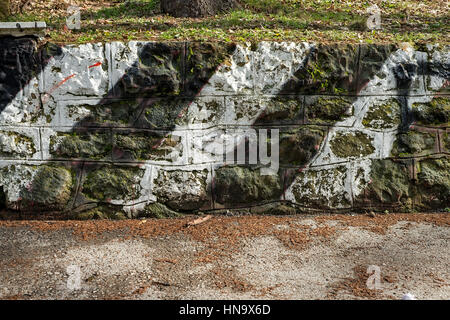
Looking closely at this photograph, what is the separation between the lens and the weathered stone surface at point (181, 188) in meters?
3.49

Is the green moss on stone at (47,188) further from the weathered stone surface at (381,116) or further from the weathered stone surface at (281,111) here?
the weathered stone surface at (381,116)

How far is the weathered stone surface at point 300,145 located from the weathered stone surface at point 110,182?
1196mm

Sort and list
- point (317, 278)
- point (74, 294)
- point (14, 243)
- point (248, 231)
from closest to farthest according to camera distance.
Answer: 1. point (74, 294)
2. point (317, 278)
3. point (14, 243)
4. point (248, 231)

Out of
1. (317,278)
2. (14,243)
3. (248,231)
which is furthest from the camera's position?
(248,231)

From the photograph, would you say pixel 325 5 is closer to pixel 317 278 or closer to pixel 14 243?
pixel 317 278

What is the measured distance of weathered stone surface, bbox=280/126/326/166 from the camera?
11.6 ft

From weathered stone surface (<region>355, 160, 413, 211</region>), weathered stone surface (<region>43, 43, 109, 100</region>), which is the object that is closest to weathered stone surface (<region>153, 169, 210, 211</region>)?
weathered stone surface (<region>43, 43, 109, 100</region>)

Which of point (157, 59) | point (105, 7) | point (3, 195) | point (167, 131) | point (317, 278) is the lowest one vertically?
point (317, 278)

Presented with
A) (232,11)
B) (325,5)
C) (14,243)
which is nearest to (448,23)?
(325,5)

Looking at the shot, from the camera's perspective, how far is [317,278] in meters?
2.65

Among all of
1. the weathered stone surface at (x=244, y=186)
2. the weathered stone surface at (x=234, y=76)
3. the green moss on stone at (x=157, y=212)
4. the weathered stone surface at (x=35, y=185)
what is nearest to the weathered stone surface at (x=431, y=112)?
the weathered stone surface at (x=244, y=186)

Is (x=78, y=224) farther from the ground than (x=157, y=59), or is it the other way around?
(x=157, y=59)

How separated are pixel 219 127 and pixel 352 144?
3.72ft

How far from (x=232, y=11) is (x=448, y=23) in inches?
91.6
